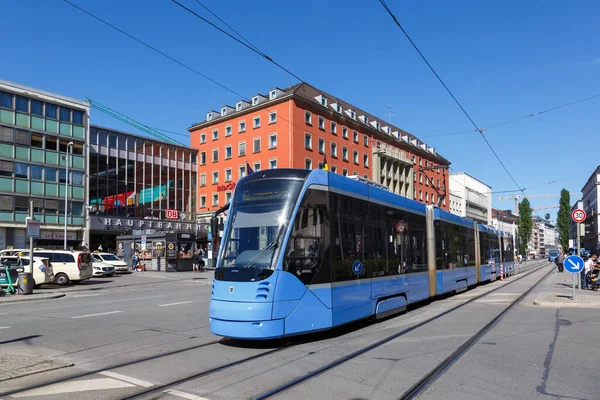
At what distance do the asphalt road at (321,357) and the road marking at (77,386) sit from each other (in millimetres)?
11

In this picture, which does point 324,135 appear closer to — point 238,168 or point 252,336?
point 238,168

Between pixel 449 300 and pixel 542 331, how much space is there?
22.2ft

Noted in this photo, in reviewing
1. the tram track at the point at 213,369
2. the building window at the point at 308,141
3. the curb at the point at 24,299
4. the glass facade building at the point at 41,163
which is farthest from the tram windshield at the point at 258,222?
the building window at the point at 308,141

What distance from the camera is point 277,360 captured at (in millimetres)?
7527

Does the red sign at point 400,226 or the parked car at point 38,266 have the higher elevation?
the red sign at point 400,226

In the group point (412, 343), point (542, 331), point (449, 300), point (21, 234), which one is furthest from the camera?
point (21, 234)

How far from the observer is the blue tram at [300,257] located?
8.18 m

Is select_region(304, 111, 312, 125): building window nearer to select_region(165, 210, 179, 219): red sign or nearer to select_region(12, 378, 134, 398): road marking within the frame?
select_region(165, 210, 179, 219): red sign

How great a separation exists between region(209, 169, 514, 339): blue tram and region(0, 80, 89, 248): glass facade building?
37.9 metres

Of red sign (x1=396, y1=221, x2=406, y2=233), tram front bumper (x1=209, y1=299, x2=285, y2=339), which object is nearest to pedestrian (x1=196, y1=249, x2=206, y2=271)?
red sign (x1=396, y1=221, x2=406, y2=233)

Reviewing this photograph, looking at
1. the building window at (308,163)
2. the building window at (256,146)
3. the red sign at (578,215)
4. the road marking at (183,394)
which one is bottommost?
the road marking at (183,394)

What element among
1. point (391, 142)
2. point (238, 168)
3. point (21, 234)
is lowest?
point (21, 234)

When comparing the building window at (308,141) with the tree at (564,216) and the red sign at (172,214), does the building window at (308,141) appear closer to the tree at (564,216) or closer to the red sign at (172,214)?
the red sign at (172,214)

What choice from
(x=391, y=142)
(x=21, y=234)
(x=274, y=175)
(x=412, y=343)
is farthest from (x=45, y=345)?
(x=391, y=142)
